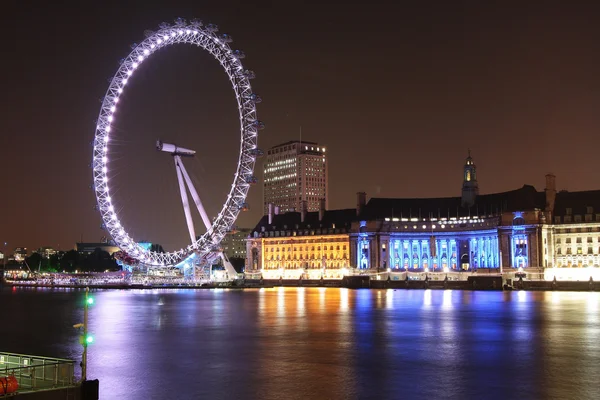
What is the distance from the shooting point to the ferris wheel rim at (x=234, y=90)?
102 m

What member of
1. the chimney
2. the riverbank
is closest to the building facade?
the chimney

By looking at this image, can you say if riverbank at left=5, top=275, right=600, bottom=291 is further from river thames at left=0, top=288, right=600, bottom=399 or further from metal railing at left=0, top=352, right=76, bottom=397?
metal railing at left=0, top=352, right=76, bottom=397

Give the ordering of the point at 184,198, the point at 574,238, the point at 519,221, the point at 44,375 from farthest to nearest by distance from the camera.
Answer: the point at 519,221, the point at 574,238, the point at 184,198, the point at 44,375

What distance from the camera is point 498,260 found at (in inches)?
6796

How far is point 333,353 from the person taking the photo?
41531 millimetres

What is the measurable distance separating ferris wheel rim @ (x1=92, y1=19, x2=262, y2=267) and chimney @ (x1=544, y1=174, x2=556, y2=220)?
85249 millimetres

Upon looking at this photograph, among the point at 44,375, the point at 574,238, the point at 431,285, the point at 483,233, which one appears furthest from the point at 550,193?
the point at 44,375

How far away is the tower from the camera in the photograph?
189750mm

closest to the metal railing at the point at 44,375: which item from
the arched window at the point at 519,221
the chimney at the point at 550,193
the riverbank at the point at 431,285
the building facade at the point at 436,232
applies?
the riverbank at the point at 431,285

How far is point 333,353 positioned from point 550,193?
140 metres

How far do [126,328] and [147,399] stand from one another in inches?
1176

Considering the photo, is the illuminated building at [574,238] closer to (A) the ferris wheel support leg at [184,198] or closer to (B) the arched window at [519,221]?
(B) the arched window at [519,221]

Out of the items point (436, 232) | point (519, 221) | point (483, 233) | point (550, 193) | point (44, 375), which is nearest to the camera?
point (44, 375)

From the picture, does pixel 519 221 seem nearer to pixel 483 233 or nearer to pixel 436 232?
pixel 483 233
